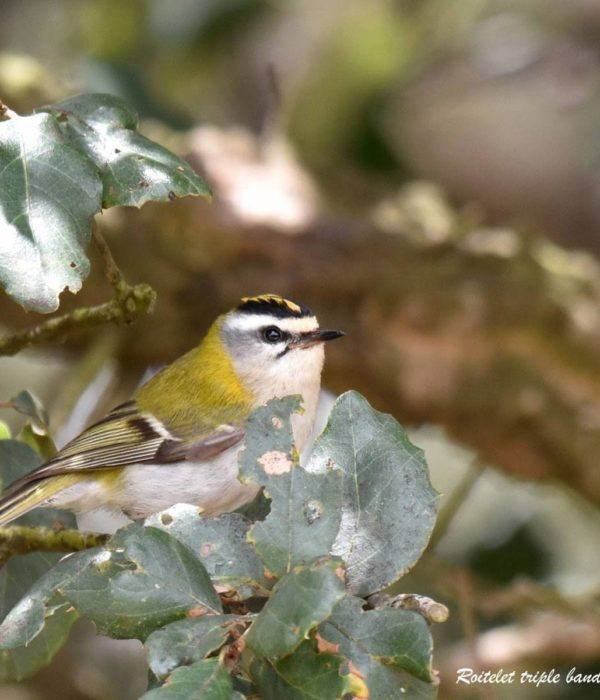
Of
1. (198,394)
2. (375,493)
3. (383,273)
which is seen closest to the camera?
(375,493)

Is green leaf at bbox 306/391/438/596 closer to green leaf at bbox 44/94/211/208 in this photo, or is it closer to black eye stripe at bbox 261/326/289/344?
green leaf at bbox 44/94/211/208

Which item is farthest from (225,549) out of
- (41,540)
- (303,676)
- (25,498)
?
→ (25,498)

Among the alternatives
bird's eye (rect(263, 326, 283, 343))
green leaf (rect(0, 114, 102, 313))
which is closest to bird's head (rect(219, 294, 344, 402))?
bird's eye (rect(263, 326, 283, 343))

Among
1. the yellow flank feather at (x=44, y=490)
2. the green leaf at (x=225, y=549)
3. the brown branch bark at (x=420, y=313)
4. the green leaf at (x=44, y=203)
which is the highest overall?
the green leaf at (x=44, y=203)

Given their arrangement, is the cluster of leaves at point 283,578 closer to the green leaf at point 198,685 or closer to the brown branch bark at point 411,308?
the green leaf at point 198,685

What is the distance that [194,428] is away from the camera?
255cm

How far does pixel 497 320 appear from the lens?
12.0 feet

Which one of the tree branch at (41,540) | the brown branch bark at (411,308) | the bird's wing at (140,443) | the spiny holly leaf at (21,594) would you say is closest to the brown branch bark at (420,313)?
the brown branch bark at (411,308)

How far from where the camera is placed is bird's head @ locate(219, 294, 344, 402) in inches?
107

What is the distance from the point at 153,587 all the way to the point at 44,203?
567 millimetres

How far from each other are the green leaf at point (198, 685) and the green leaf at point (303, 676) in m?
0.06

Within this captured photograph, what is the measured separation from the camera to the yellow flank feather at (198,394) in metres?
2.60

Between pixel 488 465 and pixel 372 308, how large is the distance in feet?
2.12

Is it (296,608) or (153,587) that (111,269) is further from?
(296,608)
